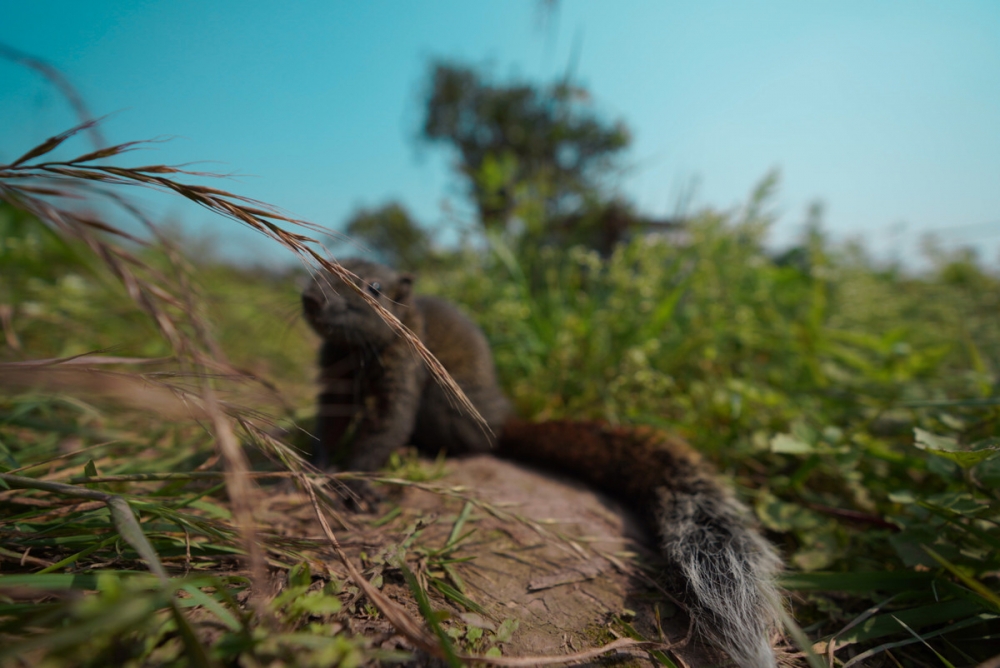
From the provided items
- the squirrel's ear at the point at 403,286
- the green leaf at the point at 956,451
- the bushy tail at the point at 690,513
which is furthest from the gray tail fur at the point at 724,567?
the squirrel's ear at the point at 403,286

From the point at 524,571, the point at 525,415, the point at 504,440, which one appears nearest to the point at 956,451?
the point at 524,571

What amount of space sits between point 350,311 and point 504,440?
1.38m

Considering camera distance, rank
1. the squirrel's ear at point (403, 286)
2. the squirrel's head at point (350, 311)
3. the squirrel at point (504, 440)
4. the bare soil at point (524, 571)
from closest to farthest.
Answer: the bare soil at point (524, 571), the squirrel at point (504, 440), the squirrel's head at point (350, 311), the squirrel's ear at point (403, 286)

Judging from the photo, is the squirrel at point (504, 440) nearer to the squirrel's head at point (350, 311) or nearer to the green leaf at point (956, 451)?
the squirrel's head at point (350, 311)

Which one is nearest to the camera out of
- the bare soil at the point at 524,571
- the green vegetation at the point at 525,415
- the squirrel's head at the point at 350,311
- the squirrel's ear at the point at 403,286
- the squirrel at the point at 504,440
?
the green vegetation at the point at 525,415

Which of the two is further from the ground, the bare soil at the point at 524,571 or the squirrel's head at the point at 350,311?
the squirrel's head at the point at 350,311

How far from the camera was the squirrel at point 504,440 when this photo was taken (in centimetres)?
156

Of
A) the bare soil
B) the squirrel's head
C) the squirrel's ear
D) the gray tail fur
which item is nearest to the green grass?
the bare soil

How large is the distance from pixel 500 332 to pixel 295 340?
428 cm

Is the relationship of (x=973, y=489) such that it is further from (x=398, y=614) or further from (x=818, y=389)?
(x=398, y=614)

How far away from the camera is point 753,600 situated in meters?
1.49

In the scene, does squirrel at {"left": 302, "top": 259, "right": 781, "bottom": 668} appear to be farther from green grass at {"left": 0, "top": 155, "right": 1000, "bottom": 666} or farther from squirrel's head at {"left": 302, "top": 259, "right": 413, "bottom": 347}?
green grass at {"left": 0, "top": 155, "right": 1000, "bottom": 666}

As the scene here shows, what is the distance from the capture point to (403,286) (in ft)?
8.68

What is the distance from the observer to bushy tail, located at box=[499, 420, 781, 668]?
1449 mm
